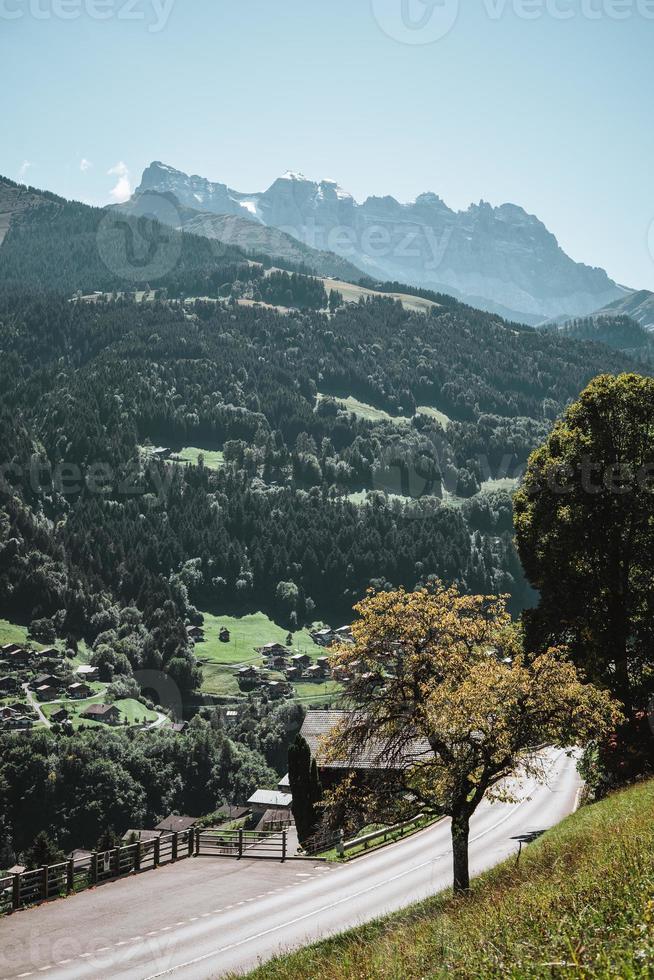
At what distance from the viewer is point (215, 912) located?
2425cm

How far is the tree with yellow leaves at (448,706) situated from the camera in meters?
18.9

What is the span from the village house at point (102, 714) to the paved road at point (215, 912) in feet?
413

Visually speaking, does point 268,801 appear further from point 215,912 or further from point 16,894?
point 215,912

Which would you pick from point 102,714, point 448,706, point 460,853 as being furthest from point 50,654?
point 448,706

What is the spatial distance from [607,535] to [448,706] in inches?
397

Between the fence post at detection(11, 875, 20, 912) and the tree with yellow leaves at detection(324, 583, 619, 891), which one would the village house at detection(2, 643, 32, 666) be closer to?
the fence post at detection(11, 875, 20, 912)

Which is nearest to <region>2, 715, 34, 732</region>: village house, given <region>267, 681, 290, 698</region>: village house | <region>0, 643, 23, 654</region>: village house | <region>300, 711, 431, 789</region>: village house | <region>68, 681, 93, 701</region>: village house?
<region>68, 681, 93, 701</region>: village house

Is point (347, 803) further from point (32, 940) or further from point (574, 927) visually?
point (574, 927)

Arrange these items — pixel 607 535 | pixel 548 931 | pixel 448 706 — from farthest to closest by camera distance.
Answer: pixel 607 535 → pixel 448 706 → pixel 548 931

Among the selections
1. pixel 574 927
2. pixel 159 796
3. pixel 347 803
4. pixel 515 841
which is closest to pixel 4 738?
pixel 159 796

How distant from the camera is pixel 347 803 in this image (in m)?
20.1

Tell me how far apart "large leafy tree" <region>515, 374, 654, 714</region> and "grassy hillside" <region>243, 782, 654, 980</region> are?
11.5 metres

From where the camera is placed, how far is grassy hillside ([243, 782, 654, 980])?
7.66 meters

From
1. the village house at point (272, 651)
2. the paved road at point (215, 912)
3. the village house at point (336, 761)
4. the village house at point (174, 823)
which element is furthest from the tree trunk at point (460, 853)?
the village house at point (272, 651)
